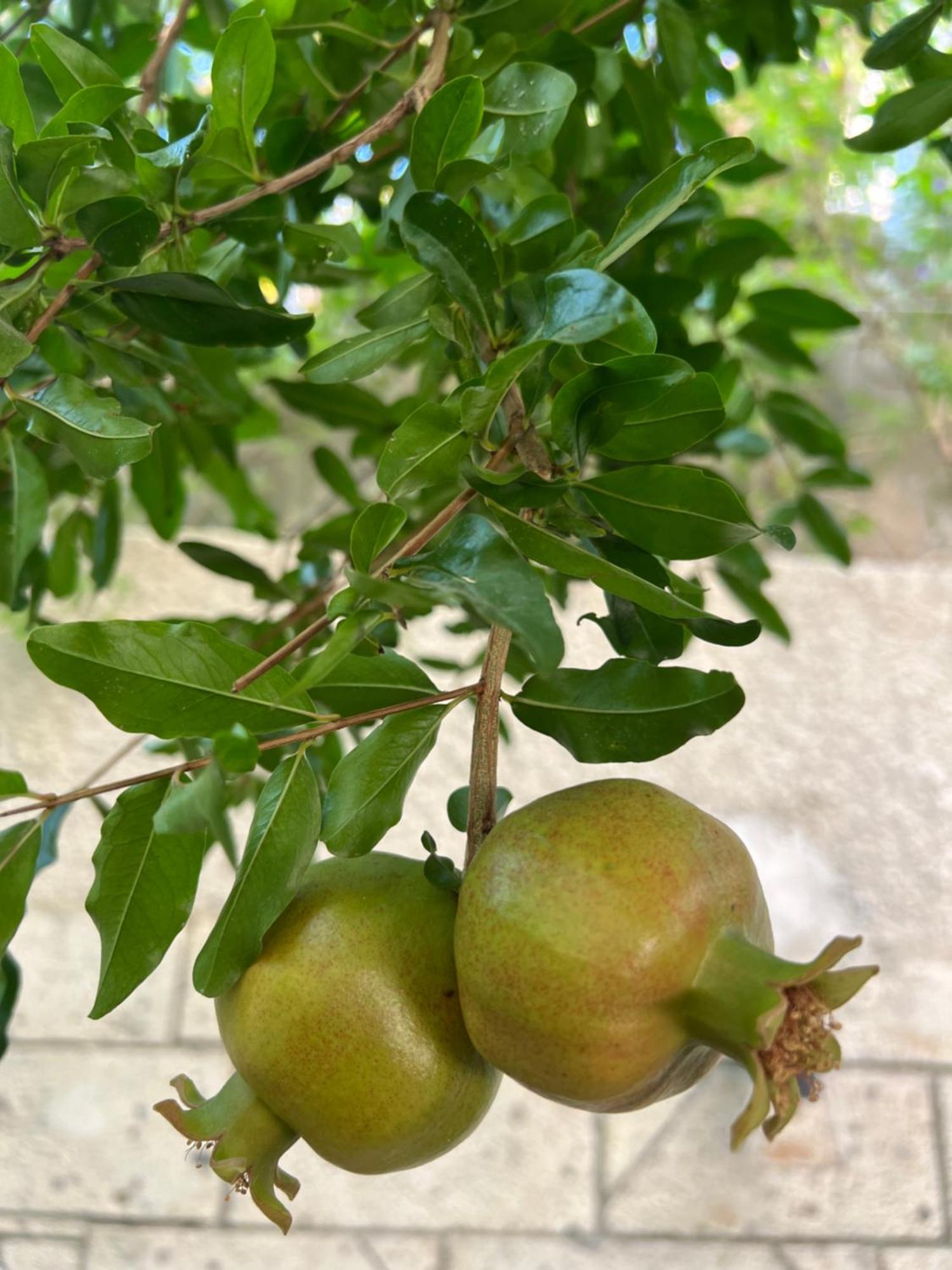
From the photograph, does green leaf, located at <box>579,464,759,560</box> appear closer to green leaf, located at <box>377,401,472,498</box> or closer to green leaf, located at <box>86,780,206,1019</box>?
green leaf, located at <box>377,401,472,498</box>

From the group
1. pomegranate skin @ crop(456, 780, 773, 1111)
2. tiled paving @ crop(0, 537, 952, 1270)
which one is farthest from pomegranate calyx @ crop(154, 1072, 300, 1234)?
tiled paving @ crop(0, 537, 952, 1270)

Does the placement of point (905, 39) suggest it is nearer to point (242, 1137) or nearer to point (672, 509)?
point (672, 509)

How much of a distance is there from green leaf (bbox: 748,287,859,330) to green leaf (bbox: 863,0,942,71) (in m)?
0.24

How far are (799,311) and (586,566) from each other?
53 centimetres

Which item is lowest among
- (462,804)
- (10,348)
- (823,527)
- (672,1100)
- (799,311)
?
(672,1100)

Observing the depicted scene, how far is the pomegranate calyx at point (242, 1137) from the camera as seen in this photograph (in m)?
0.43

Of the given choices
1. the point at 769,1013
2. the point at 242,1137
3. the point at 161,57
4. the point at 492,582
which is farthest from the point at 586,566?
the point at 161,57

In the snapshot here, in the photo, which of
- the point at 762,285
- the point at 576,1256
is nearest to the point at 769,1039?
the point at 576,1256

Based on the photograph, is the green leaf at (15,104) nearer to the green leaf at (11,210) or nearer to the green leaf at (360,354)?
the green leaf at (11,210)

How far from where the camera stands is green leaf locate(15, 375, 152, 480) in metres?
0.42

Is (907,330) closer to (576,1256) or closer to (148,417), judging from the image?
(576,1256)

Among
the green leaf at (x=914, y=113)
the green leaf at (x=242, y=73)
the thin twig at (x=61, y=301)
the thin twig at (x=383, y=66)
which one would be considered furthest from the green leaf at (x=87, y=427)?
the green leaf at (x=914, y=113)

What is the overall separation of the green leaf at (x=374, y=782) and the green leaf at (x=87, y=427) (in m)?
0.13

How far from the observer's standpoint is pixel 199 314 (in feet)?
1.56
